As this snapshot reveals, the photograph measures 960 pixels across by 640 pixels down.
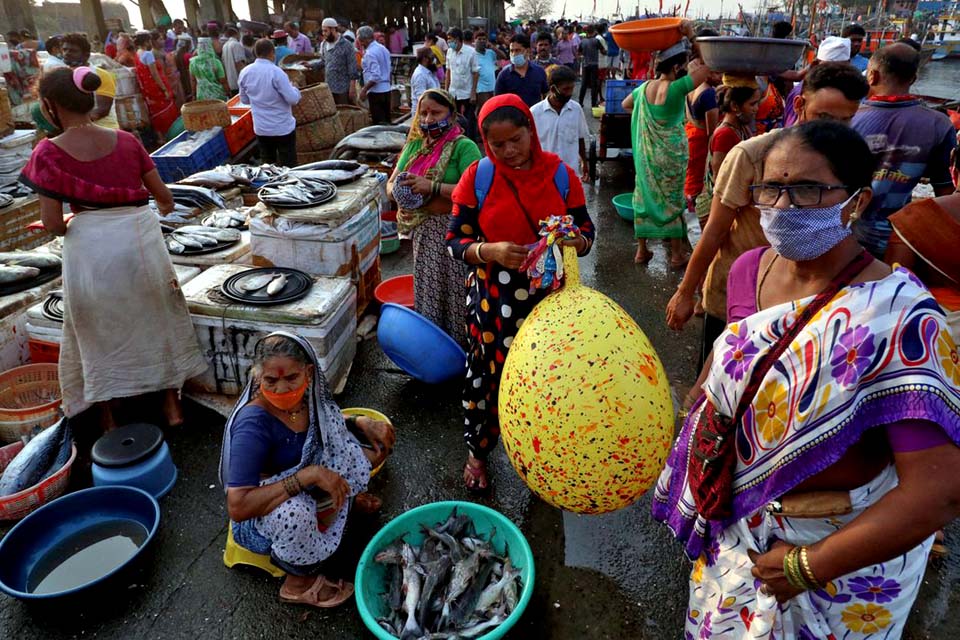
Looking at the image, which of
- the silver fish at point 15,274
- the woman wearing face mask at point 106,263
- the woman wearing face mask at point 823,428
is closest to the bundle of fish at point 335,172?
the woman wearing face mask at point 106,263

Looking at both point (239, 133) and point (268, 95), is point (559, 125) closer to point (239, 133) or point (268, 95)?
point (268, 95)

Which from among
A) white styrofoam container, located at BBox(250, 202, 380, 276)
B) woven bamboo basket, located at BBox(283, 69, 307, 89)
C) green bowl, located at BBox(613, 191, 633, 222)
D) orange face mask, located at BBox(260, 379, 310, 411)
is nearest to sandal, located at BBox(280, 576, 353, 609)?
orange face mask, located at BBox(260, 379, 310, 411)

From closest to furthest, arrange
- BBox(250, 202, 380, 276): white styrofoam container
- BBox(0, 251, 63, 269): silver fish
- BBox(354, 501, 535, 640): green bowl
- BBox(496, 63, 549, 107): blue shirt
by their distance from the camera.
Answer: BBox(354, 501, 535, 640): green bowl < BBox(0, 251, 63, 269): silver fish < BBox(250, 202, 380, 276): white styrofoam container < BBox(496, 63, 549, 107): blue shirt

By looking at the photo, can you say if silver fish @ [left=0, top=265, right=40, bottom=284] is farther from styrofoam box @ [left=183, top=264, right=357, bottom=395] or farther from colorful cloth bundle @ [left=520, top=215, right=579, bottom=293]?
colorful cloth bundle @ [left=520, top=215, right=579, bottom=293]

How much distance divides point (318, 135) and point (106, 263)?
621 centimetres

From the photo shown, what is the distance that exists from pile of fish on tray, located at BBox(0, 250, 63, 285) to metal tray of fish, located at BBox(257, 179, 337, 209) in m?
1.49

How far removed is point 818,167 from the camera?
1.37 m

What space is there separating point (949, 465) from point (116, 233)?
12.3 feet

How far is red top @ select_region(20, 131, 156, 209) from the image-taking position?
304 cm

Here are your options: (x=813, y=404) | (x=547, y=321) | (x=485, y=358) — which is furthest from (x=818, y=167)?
(x=485, y=358)

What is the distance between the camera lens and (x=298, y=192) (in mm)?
4594

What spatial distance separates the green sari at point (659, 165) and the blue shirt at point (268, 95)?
176 inches

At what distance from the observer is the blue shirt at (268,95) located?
292 inches

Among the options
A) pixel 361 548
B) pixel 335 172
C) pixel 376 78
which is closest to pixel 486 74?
pixel 376 78
